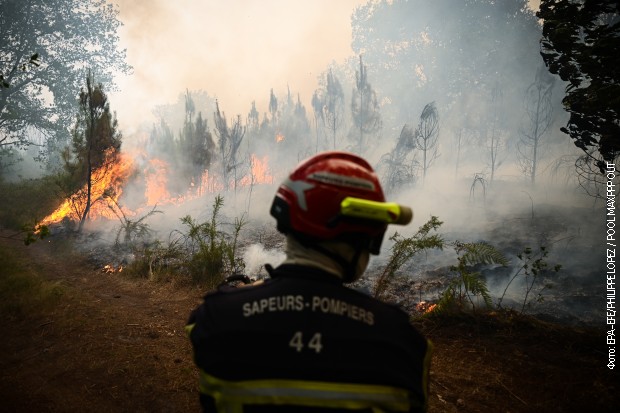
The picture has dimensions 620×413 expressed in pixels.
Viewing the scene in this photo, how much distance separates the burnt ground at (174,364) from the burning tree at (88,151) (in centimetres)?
1054

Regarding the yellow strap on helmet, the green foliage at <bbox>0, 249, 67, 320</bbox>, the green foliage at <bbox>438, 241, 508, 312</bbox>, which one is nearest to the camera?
the yellow strap on helmet

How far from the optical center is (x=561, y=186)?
2281 cm

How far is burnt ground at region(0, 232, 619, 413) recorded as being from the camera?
340 cm

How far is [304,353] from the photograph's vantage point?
1.21 m

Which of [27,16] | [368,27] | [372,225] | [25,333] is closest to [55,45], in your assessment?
[27,16]

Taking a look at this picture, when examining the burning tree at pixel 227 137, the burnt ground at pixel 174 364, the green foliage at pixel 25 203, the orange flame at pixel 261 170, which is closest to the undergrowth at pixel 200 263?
the burnt ground at pixel 174 364

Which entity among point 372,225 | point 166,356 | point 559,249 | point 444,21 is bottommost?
point 166,356

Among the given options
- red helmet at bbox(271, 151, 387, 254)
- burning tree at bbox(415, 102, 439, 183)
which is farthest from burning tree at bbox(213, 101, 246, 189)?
red helmet at bbox(271, 151, 387, 254)

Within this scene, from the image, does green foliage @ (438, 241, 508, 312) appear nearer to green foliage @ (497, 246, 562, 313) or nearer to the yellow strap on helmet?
green foliage @ (497, 246, 562, 313)

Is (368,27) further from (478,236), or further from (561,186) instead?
(478,236)

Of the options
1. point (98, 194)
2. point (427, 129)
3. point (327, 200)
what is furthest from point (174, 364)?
point (427, 129)

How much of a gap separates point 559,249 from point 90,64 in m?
40.3

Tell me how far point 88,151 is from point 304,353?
55.6 ft

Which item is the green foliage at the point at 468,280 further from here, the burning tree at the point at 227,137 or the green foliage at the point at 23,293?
the burning tree at the point at 227,137
